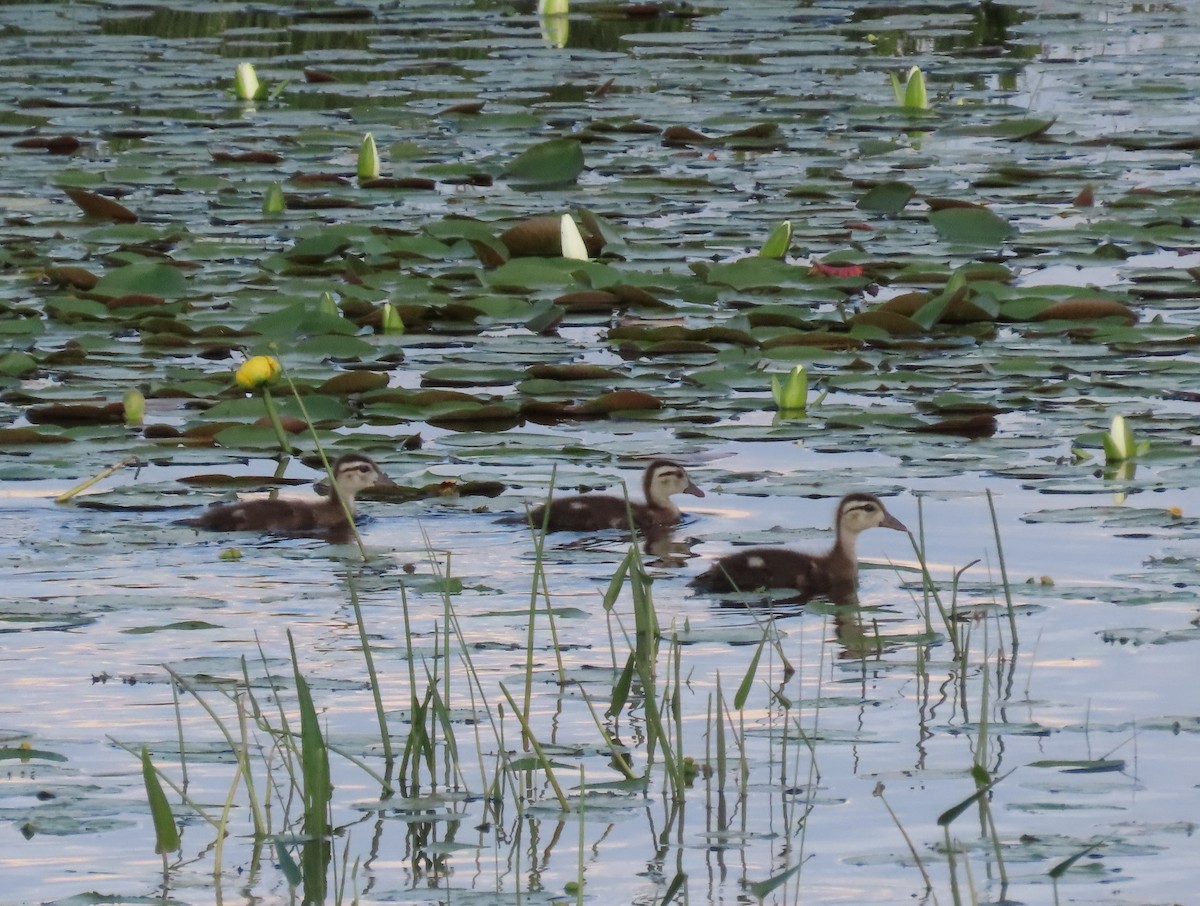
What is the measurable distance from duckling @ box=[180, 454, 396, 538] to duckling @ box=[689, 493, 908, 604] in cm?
135

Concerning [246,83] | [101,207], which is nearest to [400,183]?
[101,207]

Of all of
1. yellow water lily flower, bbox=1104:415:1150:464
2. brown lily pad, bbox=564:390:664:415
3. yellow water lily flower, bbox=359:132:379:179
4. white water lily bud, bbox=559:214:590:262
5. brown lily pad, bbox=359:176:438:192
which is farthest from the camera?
yellow water lily flower, bbox=359:132:379:179

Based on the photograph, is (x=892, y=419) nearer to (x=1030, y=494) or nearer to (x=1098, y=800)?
(x=1030, y=494)

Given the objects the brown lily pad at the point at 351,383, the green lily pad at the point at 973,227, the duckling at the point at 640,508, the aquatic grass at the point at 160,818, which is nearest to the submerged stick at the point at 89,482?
the brown lily pad at the point at 351,383

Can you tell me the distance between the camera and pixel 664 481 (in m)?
8.61

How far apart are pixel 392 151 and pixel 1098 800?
35.7ft

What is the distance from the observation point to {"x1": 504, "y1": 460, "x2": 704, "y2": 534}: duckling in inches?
336

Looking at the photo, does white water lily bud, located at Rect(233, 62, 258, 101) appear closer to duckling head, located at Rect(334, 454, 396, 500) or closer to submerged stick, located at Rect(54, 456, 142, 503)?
submerged stick, located at Rect(54, 456, 142, 503)

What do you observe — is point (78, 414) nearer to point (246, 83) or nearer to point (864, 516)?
point (864, 516)

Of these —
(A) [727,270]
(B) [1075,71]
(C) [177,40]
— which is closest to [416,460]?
(A) [727,270]

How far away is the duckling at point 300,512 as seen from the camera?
27.7 ft

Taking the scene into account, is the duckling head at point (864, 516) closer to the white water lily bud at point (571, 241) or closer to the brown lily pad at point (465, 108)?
the white water lily bud at point (571, 241)

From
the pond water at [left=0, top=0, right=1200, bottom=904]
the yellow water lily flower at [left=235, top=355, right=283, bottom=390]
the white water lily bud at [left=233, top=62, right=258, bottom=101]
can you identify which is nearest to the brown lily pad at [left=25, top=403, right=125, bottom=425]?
the pond water at [left=0, top=0, right=1200, bottom=904]

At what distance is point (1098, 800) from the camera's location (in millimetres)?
5586
